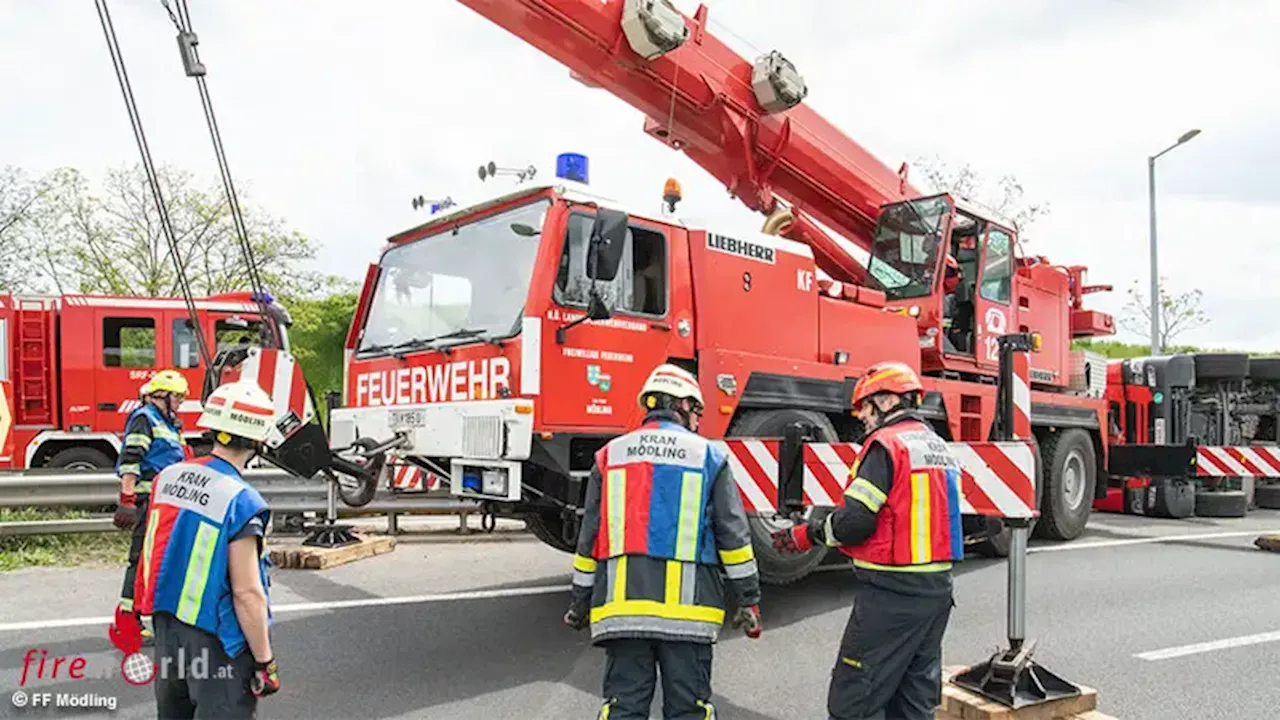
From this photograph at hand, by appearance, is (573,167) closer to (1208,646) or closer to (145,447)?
(145,447)

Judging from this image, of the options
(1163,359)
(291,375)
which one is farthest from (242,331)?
(1163,359)

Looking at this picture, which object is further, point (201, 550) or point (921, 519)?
point (921, 519)

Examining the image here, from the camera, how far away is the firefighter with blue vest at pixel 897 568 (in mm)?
3477

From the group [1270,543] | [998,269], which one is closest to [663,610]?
[998,269]

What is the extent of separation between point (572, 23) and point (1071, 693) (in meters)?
5.07

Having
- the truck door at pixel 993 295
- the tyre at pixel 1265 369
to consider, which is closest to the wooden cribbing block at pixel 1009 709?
the truck door at pixel 993 295

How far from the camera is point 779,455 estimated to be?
563 cm

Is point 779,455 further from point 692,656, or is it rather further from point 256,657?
Result: point 256,657

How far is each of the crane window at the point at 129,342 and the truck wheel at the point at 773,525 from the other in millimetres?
8259

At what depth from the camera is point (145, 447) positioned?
5.77 meters

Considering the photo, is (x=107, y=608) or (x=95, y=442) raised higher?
(x=95, y=442)

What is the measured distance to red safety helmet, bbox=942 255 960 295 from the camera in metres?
8.48

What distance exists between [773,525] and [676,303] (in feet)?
5.38

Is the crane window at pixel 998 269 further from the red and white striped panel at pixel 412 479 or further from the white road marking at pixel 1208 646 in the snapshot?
the red and white striped panel at pixel 412 479
